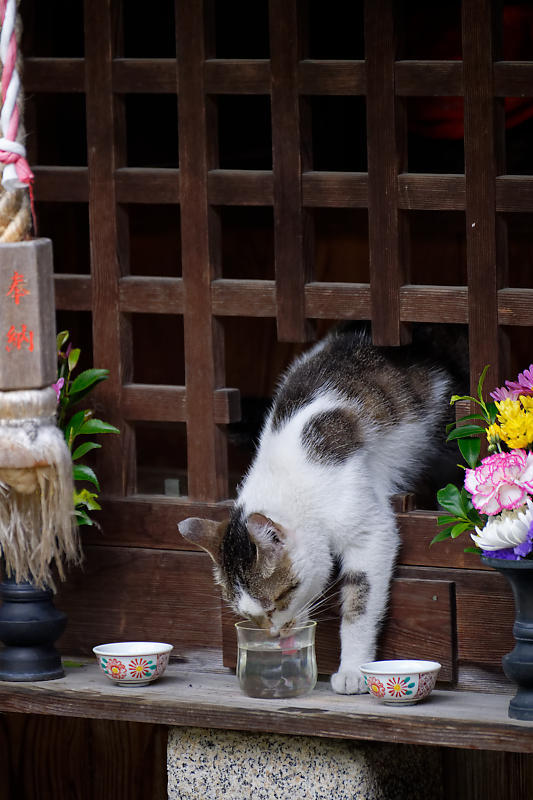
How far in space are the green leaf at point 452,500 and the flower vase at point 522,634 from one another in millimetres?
136

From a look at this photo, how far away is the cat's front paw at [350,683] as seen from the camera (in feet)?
10.2

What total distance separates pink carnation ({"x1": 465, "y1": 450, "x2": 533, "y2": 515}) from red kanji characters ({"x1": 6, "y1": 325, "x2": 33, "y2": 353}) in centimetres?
90

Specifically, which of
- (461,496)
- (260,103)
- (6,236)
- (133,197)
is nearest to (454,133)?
(260,103)

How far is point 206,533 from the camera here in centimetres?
315

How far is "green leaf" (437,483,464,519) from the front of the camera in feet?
9.55

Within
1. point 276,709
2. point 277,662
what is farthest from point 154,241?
point 276,709

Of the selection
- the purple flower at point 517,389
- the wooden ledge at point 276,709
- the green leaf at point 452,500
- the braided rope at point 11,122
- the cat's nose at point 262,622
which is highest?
the braided rope at point 11,122

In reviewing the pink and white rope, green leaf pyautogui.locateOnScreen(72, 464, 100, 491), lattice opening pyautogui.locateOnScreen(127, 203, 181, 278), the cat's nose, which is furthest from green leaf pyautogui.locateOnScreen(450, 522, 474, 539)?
lattice opening pyautogui.locateOnScreen(127, 203, 181, 278)

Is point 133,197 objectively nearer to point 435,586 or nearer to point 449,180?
point 449,180

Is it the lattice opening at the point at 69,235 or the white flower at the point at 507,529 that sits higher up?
the lattice opening at the point at 69,235

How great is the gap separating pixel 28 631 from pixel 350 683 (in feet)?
2.36

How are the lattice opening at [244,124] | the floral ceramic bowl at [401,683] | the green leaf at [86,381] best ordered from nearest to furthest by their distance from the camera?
1. the floral ceramic bowl at [401,683]
2. the green leaf at [86,381]
3. the lattice opening at [244,124]

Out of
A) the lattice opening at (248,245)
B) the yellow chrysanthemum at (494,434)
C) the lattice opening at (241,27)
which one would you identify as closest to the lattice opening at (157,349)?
the lattice opening at (248,245)

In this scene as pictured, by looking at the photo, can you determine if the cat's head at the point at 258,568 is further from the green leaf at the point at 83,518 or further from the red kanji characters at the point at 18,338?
the red kanji characters at the point at 18,338
